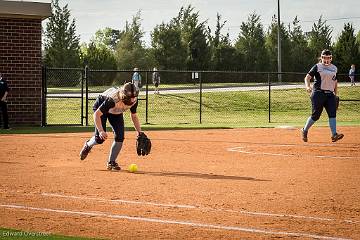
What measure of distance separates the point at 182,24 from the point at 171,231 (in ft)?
202

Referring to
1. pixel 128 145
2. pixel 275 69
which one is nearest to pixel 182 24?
pixel 275 69

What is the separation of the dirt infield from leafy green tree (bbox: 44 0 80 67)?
39.3 meters

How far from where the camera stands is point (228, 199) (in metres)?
9.55

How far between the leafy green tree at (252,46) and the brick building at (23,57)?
43608mm

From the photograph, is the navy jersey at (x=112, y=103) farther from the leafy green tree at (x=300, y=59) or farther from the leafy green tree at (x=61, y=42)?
the leafy green tree at (x=300, y=59)

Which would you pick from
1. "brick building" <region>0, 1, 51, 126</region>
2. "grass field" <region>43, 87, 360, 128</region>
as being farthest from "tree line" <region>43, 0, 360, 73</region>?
"brick building" <region>0, 1, 51, 126</region>

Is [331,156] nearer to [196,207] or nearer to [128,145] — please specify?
[128,145]

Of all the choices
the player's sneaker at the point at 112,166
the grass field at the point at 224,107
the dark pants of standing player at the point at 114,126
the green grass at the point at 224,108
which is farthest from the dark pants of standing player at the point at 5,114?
the player's sneaker at the point at 112,166

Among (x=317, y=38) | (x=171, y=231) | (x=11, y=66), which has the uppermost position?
(x=317, y=38)

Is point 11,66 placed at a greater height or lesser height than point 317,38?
lesser

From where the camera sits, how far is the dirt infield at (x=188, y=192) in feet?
25.1

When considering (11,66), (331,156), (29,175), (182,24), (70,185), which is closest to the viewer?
(70,185)

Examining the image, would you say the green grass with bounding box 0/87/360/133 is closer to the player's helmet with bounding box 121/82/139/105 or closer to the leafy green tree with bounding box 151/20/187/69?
the leafy green tree with bounding box 151/20/187/69

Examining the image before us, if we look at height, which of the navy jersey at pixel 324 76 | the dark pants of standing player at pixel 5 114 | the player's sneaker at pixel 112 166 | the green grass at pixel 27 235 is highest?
the navy jersey at pixel 324 76
